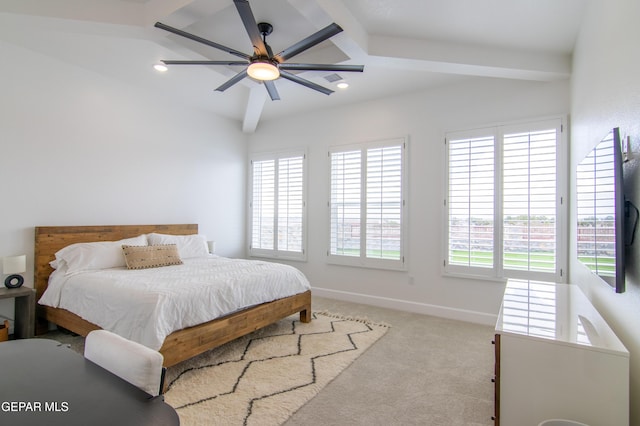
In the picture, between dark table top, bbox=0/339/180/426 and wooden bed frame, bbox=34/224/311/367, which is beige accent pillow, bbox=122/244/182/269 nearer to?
wooden bed frame, bbox=34/224/311/367

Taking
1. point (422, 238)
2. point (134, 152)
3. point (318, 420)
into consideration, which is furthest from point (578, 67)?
point (134, 152)

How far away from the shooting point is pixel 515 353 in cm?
155

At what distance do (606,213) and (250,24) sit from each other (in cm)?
230

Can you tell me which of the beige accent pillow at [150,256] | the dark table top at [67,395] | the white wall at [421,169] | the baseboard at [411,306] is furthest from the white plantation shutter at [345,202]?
the dark table top at [67,395]

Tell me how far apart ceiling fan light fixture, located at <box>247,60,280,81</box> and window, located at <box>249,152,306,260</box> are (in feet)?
8.58

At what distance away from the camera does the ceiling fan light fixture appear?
254 centimetres

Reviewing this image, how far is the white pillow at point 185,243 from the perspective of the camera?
4176 mm

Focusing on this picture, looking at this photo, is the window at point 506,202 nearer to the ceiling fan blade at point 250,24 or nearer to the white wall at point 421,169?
the white wall at point 421,169

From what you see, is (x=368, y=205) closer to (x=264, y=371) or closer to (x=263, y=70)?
(x=263, y=70)

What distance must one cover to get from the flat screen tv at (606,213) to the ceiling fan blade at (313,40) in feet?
5.48

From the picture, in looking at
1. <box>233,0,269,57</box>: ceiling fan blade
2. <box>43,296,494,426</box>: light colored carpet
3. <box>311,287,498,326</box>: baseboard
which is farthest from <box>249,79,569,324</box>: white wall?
<box>233,0,269,57</box>: ceiling fan blade

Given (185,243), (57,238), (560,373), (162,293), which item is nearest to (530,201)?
(560,373)

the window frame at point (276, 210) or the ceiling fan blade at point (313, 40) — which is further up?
the ceiling fan blade at point (313, 40)

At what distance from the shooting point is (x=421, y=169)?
4273mm
